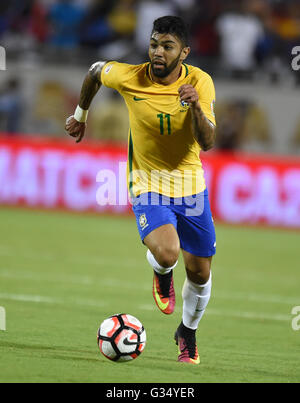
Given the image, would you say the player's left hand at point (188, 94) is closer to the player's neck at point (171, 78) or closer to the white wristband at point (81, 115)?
the player's neck at point (171, 78)

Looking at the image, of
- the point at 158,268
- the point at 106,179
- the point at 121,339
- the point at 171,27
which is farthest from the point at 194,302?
the point at 106,179

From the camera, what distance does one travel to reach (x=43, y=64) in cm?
1853

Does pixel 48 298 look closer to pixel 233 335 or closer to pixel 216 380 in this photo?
pixel 233 335

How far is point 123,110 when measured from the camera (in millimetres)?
17516

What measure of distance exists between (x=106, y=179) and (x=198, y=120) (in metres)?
10.3

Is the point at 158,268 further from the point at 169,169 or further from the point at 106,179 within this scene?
the point at 106,179

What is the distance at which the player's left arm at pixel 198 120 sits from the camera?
6219 mm

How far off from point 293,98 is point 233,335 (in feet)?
35.6

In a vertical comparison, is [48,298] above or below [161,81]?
below

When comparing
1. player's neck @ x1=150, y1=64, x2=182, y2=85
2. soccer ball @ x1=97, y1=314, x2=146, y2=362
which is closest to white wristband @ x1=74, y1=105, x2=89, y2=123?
player's neck @ x1=150, y1=64, x2=182, y2=85

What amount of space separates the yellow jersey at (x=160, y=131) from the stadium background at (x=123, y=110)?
7351mm

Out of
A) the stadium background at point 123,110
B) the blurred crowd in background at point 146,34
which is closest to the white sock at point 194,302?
the stadium background at point 123,110

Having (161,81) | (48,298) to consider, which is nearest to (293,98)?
(48,298)
